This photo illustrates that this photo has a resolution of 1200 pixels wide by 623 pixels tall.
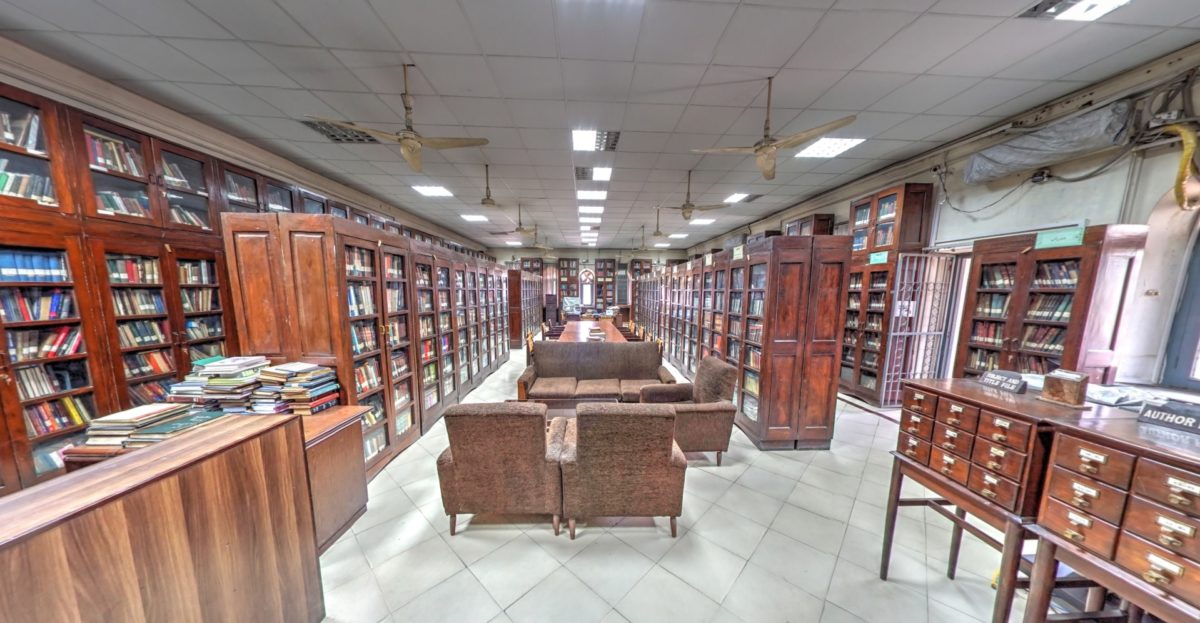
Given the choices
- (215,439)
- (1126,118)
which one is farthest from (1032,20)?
(215,439)

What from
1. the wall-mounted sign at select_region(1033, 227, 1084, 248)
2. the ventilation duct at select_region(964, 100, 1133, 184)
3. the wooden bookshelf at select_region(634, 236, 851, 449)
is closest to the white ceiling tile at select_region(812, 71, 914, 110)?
the wooden bookshelf at select_region(634, 236, 851, 449)

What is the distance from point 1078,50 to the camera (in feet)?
8.20

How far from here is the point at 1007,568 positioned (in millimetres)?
1450

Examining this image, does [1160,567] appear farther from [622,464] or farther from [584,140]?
[584,140]

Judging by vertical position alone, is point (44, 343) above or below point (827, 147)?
below

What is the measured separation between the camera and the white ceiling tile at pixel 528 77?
265 centimetres

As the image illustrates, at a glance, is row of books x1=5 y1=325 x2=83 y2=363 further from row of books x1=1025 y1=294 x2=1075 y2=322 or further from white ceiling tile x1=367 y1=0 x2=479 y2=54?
row of books x1=1025 y1=294 x2=1075 y2=322

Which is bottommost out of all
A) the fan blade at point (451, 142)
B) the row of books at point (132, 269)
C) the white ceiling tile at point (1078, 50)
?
the row of books at point (132, 269)

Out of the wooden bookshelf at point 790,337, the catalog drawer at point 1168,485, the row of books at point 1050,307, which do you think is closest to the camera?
the catalog drawer at point 1168,485

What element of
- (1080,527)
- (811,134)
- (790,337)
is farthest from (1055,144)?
(1080,527)

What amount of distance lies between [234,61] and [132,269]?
211cm

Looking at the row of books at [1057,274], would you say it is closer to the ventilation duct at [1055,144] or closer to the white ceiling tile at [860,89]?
the ventilation duct at [1055,144]

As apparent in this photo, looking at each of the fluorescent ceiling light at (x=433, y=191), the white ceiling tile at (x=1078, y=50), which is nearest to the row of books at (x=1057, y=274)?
the white ceiling tile at (x=1078, y=50)

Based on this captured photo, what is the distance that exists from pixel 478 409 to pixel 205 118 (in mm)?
4729
